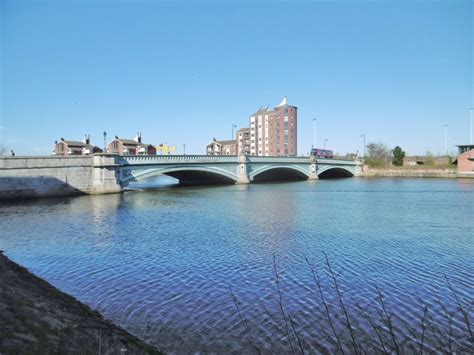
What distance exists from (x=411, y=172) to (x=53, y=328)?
320ft

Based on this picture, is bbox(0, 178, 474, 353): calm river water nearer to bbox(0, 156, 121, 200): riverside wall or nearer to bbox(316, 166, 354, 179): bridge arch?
bbox(0, 156, 121, 200): riverside wall

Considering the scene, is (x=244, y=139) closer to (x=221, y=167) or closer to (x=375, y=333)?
(x=221, y=167)

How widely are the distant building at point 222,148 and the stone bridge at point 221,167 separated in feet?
168

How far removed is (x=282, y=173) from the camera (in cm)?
8119

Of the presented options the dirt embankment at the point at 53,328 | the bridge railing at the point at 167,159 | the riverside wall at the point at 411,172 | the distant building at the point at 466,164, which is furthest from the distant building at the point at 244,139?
the dirt embankment at the point at 53,328

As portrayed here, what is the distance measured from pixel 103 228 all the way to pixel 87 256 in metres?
6.79

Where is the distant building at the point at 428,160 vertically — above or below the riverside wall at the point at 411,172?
above

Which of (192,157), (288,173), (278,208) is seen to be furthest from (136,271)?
(288,173)

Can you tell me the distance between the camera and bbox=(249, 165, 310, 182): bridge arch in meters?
71.5

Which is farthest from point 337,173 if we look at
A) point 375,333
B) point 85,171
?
point 375,333

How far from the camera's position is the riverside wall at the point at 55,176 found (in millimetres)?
36062

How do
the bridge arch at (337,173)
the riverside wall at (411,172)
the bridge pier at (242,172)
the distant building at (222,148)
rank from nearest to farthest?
the bridge pier at (242,172) < the riverside wall at (411,172) < the bridge arch at (337,173) < the distant building at (222,148)

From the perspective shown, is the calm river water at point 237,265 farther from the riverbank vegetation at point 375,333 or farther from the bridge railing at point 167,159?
the bridge railing at point 167,159

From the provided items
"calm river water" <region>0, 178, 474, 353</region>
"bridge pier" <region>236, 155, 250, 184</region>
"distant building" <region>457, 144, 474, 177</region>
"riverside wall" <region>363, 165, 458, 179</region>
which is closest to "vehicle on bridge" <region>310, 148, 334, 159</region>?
"riverside wall" <region>363, 165, 458, 179</region>
